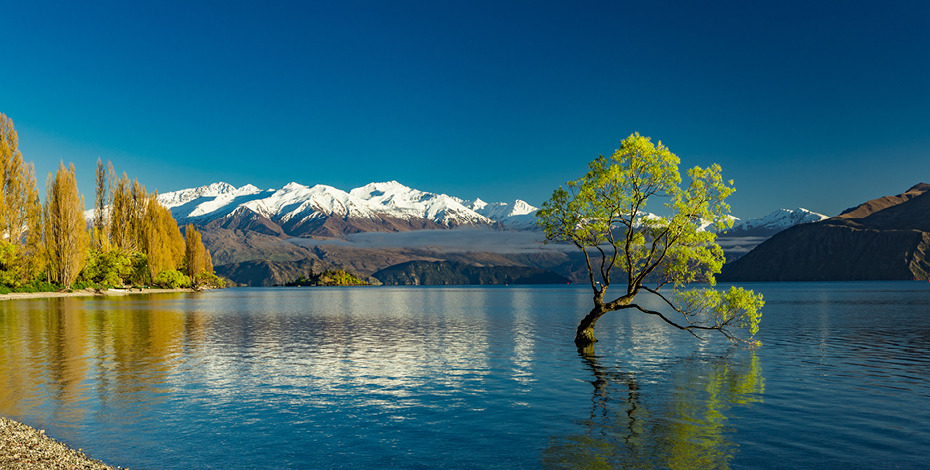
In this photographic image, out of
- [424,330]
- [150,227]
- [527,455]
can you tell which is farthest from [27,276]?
[527,455]

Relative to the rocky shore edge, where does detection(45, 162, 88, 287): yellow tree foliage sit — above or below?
above

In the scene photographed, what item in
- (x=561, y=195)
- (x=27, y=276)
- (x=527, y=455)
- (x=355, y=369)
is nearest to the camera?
(x=527, y=455)

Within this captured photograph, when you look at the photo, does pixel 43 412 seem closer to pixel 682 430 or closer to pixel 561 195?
pixel 682 430

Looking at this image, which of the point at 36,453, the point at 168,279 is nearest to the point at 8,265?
the point at 168,279

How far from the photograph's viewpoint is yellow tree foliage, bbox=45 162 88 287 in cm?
12912

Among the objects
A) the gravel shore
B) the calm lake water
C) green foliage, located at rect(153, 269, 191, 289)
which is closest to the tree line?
green foliage, located at rect(153, 269, 191, 289)

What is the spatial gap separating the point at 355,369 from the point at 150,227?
167741 millimetres

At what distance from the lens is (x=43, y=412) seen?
75.3 ft

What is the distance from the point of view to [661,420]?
22281mm

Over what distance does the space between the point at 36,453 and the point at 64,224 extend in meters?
140

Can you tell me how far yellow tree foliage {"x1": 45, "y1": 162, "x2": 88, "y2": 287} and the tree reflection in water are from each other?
140097mm

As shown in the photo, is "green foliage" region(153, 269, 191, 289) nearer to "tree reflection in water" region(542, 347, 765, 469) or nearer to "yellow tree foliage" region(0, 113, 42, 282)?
"yellow tree foliage" region(0, 113, 42, 282)

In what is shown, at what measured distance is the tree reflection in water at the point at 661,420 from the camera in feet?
57.3

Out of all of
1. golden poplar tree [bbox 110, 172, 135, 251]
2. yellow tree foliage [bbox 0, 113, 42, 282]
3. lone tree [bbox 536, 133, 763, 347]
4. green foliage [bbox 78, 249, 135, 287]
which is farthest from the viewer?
golden poplar tree [bbox 110, 172, 135, 251]
